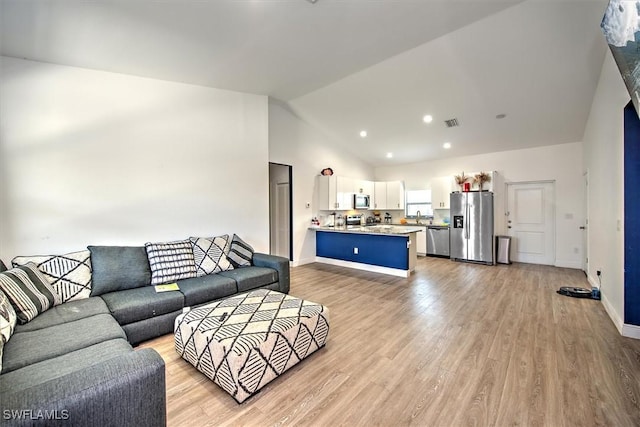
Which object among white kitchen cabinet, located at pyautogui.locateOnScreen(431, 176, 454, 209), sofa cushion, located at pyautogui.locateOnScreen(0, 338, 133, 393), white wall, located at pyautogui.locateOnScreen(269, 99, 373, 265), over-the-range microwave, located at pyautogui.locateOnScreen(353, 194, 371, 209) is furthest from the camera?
over-the-range microwave, located at pyautogui.locateOnScreen(353, 194, 371, 209)

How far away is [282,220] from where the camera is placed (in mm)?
6340

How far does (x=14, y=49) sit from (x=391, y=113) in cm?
515

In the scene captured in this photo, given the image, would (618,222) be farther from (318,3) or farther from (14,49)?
(14,49)

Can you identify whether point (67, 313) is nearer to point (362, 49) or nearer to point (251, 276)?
point (251, 276)

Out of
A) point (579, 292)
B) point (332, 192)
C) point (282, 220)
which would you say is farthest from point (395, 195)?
point (579, 292)

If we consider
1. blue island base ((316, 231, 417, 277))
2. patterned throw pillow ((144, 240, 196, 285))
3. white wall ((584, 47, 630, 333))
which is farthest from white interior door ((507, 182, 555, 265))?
patterned throw pillow ((144, 240, 196, 285))

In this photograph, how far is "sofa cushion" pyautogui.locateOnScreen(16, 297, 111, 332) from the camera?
2029mm

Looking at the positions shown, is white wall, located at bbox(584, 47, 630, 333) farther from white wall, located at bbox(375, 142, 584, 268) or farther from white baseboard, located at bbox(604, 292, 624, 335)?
white wall, located at bbox(375, 142, 584, 268)

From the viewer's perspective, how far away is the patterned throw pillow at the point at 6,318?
1692 millimetres

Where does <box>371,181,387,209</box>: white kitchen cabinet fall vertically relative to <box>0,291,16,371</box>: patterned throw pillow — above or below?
above

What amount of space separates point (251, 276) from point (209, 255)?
67 centimetres

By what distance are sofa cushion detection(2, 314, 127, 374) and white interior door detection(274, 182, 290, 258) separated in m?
4.13

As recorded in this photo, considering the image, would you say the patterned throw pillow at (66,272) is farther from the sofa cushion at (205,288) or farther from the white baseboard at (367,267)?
the white baseboard at (367,267)

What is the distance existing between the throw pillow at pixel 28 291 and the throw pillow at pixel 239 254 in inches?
70.1
